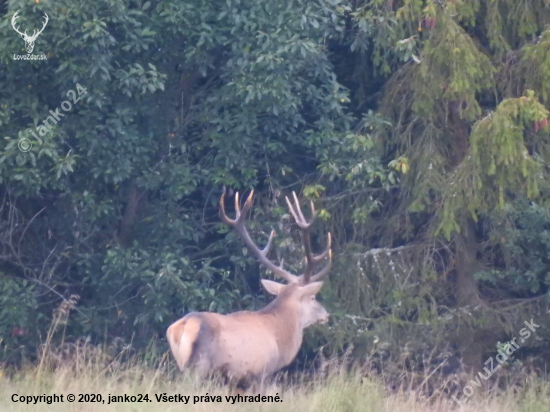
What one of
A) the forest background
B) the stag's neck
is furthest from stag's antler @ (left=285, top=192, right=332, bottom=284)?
the forest background

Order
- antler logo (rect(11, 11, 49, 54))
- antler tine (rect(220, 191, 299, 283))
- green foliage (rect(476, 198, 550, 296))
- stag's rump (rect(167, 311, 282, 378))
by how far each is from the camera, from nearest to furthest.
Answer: stag's rump (rect(167, 311, 282, 378))
antler logo (rect(11, 11, 49, 54))
antler tine (rect(220, 191, 299, 283))
green foliage (rect(476, 198, 550, 296))

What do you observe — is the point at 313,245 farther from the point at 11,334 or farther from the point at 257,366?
the point at 11,334

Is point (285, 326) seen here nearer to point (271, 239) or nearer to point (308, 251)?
point (308, 251)

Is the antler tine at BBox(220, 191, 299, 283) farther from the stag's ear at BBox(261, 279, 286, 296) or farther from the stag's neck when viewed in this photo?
the stag's neck

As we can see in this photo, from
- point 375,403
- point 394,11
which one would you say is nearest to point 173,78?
point 394,11

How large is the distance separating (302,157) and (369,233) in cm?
121

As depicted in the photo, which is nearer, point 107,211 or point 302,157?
point 107,211

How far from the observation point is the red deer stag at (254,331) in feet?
23.9

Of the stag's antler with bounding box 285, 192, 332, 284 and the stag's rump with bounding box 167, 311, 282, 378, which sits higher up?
the stag's antler with bounding box 285, 192, 332, 284

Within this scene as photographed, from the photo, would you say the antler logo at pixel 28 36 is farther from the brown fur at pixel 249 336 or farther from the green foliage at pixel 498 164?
the green foliage at pixel 498 164

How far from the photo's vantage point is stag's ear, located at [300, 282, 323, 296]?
8.70 meters

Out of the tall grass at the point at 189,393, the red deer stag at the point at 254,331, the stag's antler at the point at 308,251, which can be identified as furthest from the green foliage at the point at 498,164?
the tall grass at the point at 189,393

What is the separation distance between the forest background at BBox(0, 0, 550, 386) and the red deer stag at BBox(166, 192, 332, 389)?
0.65 metres

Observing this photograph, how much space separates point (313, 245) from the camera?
9930 mm
